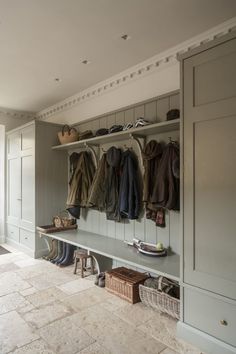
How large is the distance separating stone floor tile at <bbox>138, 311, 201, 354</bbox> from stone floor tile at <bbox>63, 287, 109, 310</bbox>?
612mm

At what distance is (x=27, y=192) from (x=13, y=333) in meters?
2.44

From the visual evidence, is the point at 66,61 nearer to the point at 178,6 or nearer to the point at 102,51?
the point at 102,51

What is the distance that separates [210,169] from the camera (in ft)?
6.00

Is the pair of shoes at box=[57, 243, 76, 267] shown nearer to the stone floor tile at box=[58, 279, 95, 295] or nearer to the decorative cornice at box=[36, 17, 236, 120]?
the stone floor tile at box=[58, 279, 95, 295]

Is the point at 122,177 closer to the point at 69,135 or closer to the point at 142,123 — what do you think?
the point at 142,123

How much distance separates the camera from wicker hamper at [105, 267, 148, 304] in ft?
8.43

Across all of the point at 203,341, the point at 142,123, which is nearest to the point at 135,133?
the point at 142,123

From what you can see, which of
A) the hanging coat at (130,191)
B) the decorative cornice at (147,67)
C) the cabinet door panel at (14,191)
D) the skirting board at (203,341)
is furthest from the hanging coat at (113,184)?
the cabinet door panel at (14,191)

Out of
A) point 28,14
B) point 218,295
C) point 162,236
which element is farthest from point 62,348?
point 28,14

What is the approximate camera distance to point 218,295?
1.76 m

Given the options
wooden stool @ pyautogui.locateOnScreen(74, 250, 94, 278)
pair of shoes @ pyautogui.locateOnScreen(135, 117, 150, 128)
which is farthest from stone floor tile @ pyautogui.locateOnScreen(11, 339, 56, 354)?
pair of shoes @ pyautogui.locateOnScreen(135, 117, 150, 128)

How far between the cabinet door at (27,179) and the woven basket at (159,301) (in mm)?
2244

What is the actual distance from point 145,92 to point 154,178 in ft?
3.63

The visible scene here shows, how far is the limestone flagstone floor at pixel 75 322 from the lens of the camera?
188 cm
